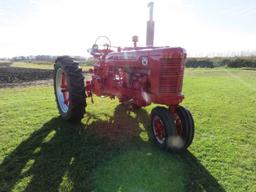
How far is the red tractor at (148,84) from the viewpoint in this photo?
4.22 m

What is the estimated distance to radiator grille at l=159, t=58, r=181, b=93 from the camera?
165 inches

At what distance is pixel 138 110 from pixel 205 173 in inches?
132

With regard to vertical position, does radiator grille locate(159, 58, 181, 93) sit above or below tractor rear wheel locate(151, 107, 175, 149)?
above

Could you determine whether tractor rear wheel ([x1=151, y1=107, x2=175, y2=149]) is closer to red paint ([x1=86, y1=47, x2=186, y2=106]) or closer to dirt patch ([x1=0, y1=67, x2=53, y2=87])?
red paint ([x1=86, y1=47, x2=186, y2=106])

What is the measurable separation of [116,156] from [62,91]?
255 cm

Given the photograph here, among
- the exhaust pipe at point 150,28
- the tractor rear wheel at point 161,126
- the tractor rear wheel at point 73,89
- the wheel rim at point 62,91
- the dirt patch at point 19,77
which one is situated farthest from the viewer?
the dirt patch at point 19,77

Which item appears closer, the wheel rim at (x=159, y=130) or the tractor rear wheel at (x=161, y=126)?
the tractor rear wheel at (x=161, y=126)

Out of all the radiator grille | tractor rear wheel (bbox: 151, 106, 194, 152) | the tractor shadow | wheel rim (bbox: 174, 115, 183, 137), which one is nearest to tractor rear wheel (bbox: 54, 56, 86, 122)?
the tractor shadow

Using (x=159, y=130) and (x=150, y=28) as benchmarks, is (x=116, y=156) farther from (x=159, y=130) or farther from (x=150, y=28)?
(x=150, y=28)

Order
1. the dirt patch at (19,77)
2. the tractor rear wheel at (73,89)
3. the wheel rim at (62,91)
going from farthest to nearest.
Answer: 1. the dirt patch at (19,77)
2. the wheel rim at (62,91)
3. the tractor rear wheel at (73,89)

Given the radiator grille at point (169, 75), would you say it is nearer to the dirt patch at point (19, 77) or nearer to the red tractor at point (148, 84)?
the red tractor at point (148, 84)

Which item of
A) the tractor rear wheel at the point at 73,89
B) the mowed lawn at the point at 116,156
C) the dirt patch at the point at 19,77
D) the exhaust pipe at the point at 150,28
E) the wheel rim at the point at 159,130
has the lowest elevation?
the dirt patch at the point at 19,77

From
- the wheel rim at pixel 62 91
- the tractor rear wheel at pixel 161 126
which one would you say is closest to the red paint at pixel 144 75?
the tractor rear wheel at pixel 161 126

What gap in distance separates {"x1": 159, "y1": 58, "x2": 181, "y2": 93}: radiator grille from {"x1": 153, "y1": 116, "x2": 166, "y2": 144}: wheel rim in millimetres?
A: 515
